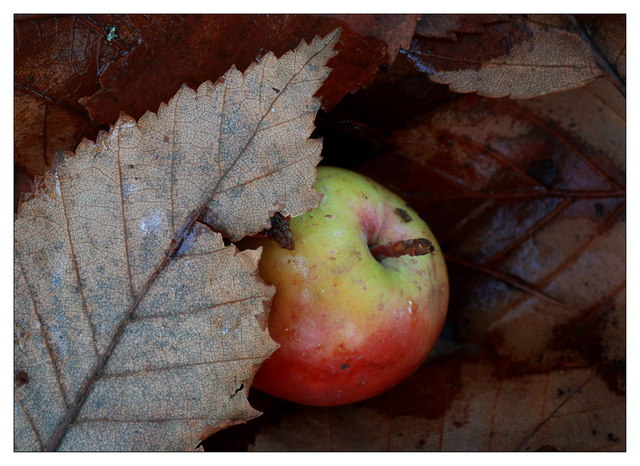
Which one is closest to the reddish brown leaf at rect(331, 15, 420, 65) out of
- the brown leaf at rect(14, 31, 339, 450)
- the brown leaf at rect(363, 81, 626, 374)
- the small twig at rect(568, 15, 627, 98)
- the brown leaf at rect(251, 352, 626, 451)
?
the brown leaf at rect(14, 31, 339, 450)

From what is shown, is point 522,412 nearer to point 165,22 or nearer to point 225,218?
point 225,218

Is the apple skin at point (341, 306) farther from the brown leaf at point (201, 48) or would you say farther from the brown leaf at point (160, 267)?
the brown leaf at point (201, 48)

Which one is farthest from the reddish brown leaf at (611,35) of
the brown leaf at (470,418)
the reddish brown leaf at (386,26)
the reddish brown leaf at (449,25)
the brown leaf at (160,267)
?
the brown leaf at (470,418)

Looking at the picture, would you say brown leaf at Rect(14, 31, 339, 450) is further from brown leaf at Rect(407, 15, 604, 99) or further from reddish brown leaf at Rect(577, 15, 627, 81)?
reddish brown leaf at Rect(577, 15, 627, 81)

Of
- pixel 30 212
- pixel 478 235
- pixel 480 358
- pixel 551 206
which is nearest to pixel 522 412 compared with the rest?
pixel 480 358

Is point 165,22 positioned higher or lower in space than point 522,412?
higher

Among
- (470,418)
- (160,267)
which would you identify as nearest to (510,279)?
(470,418)

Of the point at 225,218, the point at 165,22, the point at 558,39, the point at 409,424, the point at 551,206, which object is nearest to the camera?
the point at 225,218
